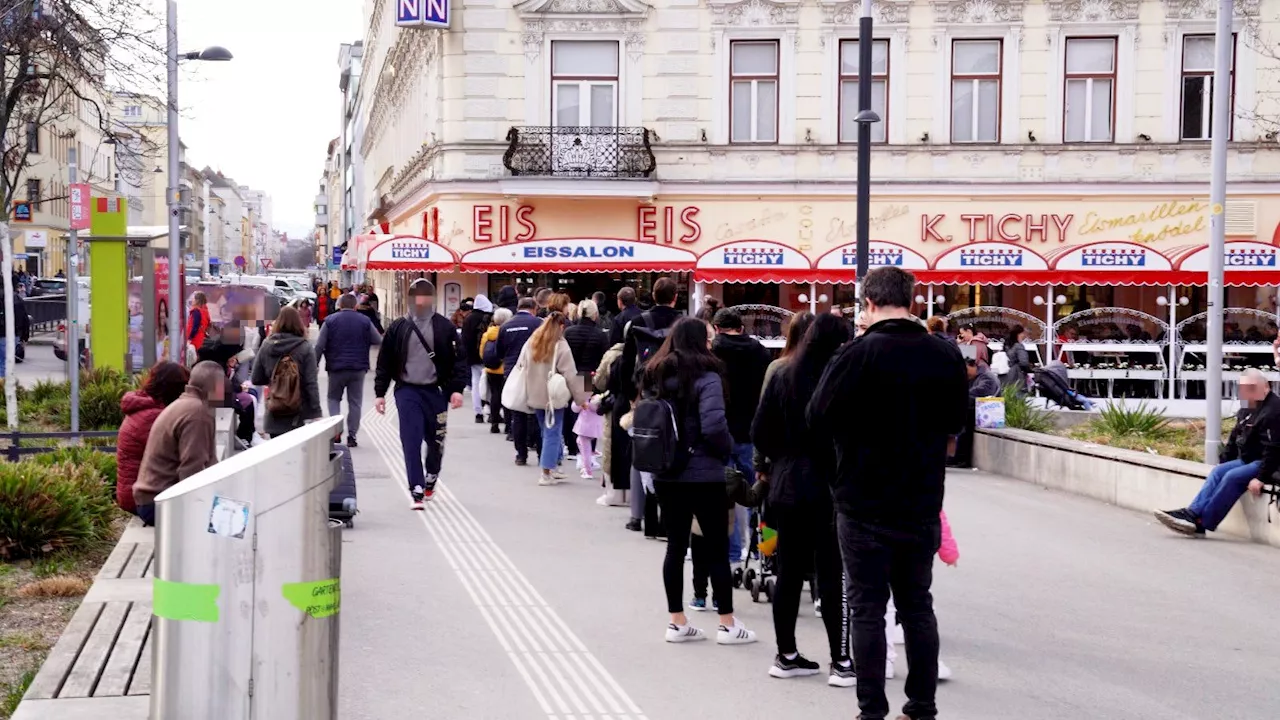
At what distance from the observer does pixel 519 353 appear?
671 inches

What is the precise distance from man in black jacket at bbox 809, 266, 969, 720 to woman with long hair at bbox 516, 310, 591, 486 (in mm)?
8605

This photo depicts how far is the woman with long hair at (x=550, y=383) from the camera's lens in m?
14.6

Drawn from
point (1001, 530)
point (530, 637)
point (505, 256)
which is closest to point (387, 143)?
point (505, 256)

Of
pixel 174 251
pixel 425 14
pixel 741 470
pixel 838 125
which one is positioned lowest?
pixel 741 470

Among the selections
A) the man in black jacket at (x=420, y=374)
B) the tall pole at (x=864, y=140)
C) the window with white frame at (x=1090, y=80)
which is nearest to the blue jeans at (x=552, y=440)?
the man in black jacket at (x=420, y=374)

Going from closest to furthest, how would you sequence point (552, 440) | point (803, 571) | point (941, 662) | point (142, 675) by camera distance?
point (142, 675)
point (803, 571)
point (941, 662)
point (552, 440)

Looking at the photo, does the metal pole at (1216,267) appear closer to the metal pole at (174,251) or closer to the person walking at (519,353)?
the person walking at (519,353)

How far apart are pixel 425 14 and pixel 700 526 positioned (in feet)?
79.4

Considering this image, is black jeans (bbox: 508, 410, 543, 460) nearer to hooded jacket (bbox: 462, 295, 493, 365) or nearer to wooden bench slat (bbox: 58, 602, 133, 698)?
hooded jacket (bbox: 462, 295, 493, 365)

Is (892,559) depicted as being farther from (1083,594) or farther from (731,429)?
(1083,594)

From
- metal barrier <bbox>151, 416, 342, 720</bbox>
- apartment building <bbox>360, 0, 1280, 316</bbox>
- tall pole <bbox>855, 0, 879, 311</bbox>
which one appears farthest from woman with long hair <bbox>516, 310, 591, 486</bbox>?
apartment building <bbox>360, 0, 1280, 316</bbox>

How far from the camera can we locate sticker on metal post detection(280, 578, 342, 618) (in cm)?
465

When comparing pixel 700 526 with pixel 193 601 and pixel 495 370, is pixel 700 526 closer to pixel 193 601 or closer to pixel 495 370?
pixel 193 601

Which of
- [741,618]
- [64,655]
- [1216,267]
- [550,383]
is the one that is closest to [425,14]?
[550,383]
